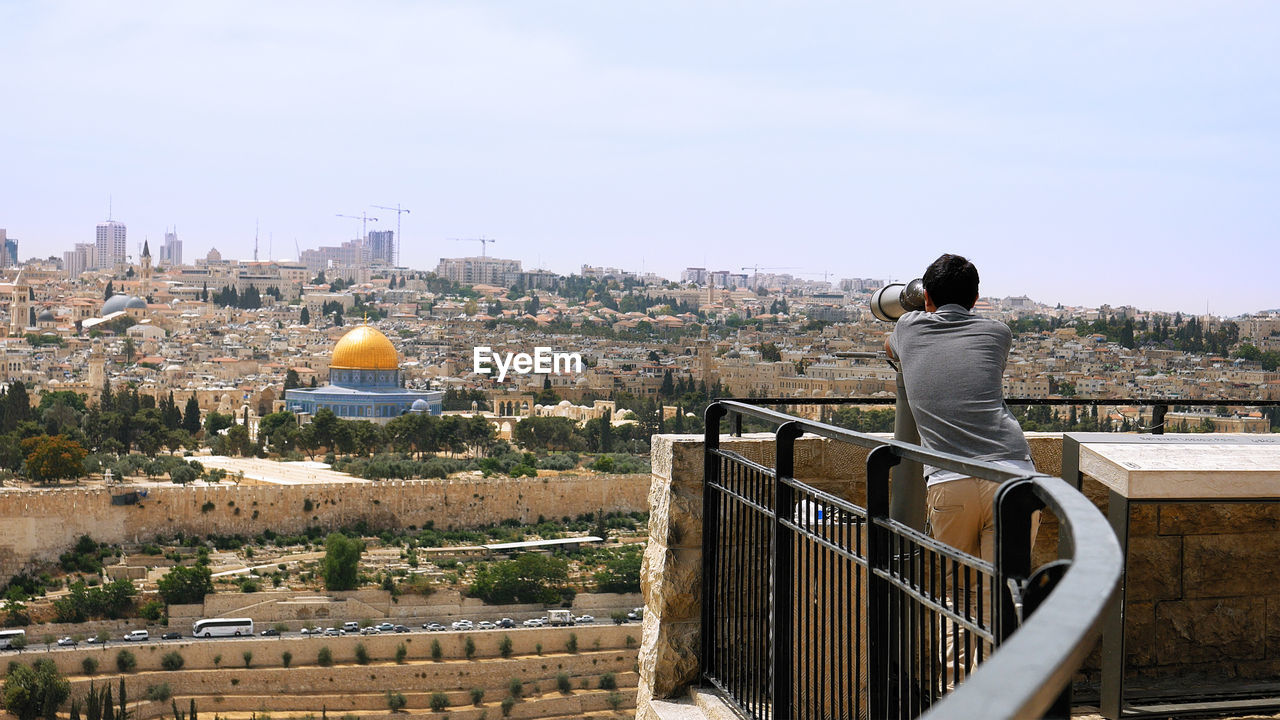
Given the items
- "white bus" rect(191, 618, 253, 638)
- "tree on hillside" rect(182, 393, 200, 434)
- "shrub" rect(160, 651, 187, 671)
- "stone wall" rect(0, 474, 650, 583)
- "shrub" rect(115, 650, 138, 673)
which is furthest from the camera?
"tree on hillside" rect(182, 393, 200, 434)

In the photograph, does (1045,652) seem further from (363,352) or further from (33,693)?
(363,352)

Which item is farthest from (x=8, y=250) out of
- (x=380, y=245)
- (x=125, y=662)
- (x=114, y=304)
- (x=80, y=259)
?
(x=125, y=662)

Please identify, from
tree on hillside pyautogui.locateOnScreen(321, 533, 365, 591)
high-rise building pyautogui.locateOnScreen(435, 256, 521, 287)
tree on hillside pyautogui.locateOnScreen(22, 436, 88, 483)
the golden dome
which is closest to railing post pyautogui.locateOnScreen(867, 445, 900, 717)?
tree on hillside pyautogui.locateOnScreen(321, 533, 365, 591)

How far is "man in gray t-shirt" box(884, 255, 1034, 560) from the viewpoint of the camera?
1.66 meters

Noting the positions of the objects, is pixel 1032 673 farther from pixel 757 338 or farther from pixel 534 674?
pixel 757 338

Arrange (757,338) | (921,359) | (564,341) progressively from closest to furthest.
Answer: (921,359)
(757,338)
(564,341)

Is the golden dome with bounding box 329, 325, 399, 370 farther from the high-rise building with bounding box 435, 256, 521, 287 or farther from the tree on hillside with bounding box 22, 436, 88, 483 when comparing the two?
the high-rise building with bounding box 435, 256, 521, 287

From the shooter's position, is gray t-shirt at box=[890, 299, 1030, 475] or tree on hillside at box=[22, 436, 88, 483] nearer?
gray t-shirt at box=[890, 299, 1030, 475]

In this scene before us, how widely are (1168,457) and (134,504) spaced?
1096 inches

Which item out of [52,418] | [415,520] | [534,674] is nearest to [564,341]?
[52,418]

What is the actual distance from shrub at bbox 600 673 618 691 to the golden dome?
79.7ft

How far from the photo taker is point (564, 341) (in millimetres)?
61719

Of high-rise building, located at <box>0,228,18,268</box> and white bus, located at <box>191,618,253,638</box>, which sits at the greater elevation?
high-rise building, located at <box>0,228,18,268</box>

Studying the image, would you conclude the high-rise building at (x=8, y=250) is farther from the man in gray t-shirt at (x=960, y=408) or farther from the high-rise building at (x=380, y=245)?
the man in gray t-shirt at (x=960, y=408)
